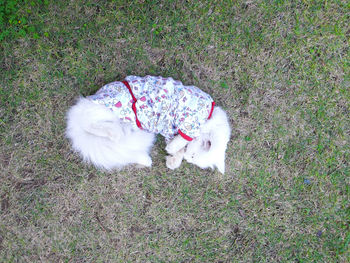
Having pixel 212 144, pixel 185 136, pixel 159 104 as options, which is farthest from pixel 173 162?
pixel 159 104

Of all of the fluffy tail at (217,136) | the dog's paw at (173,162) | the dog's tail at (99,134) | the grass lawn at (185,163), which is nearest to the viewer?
the dog's tail at (99,134)

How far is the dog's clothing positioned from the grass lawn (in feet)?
1.62

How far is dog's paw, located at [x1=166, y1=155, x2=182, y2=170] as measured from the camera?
274cm

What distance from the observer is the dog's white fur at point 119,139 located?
217cm

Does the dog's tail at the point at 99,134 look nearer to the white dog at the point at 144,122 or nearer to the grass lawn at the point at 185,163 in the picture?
the white dog at the point at 144,122

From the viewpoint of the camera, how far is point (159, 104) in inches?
94.8

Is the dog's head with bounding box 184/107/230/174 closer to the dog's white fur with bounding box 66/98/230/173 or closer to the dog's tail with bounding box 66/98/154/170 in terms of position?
the dog's white fur with bounding box 66/98/230/173

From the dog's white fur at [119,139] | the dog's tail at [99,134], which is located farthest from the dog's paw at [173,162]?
the dog's tail at [99,134]

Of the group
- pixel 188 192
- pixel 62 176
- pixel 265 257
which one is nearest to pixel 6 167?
pixel 62 176

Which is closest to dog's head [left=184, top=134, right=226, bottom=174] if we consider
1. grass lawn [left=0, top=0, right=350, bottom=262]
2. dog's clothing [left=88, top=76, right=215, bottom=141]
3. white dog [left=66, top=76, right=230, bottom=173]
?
white dog [left=66, top=76, right=230, bottom=173]

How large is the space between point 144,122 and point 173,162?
560 millimetres

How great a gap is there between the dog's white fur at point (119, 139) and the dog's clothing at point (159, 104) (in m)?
0.09

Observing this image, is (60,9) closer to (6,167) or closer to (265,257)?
(6,167)

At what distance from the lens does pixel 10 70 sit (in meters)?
2.84
